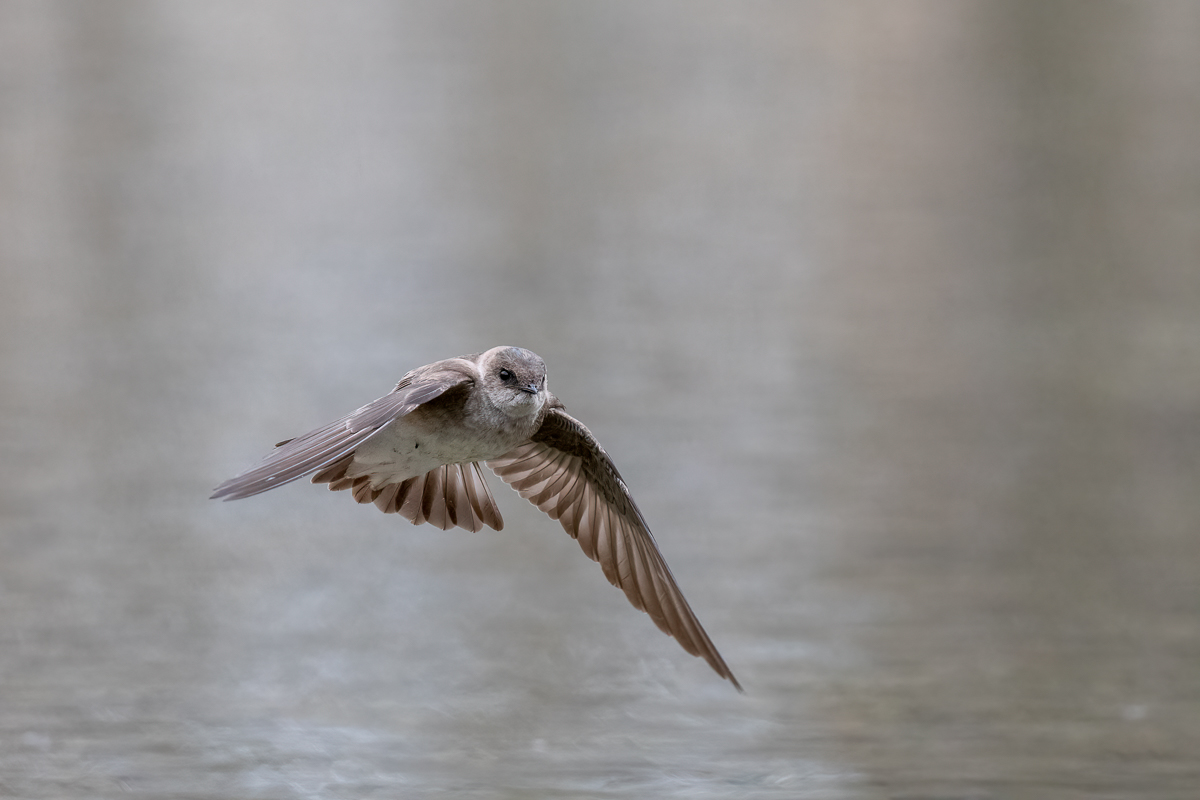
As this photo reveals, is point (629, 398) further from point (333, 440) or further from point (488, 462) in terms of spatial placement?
point (333, 440)

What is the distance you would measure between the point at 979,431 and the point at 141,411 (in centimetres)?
402

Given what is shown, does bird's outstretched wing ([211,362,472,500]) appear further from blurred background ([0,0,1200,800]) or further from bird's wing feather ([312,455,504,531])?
blurred background ([0,0,1200,800])

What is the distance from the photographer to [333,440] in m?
3.48

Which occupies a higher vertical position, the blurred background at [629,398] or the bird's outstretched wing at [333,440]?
the blurred background at [629,398]

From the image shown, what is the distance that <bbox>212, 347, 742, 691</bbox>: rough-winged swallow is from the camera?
3613 mm

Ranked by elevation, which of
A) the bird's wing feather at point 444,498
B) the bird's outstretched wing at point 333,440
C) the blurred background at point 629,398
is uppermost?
the blurred background at point 629,398

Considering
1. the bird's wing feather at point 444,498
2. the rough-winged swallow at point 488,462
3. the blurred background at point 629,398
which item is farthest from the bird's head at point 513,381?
the blurred background at point 629,398

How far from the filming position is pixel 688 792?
4695 millimetres

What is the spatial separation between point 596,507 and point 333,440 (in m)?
1.20

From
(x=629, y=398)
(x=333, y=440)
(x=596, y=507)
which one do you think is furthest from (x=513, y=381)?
(x=629, y=398)

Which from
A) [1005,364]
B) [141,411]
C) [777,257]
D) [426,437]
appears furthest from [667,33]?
[426,437]

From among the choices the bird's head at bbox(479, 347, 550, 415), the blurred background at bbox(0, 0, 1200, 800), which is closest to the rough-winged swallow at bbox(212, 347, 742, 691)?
the bird's head at bbox(479, 347, 550, 415)

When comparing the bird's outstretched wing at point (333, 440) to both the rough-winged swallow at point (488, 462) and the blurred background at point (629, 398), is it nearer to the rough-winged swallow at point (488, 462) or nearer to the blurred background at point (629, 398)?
the rough-winged swallow at point (488, 462)

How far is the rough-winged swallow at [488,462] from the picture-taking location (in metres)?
3.61
